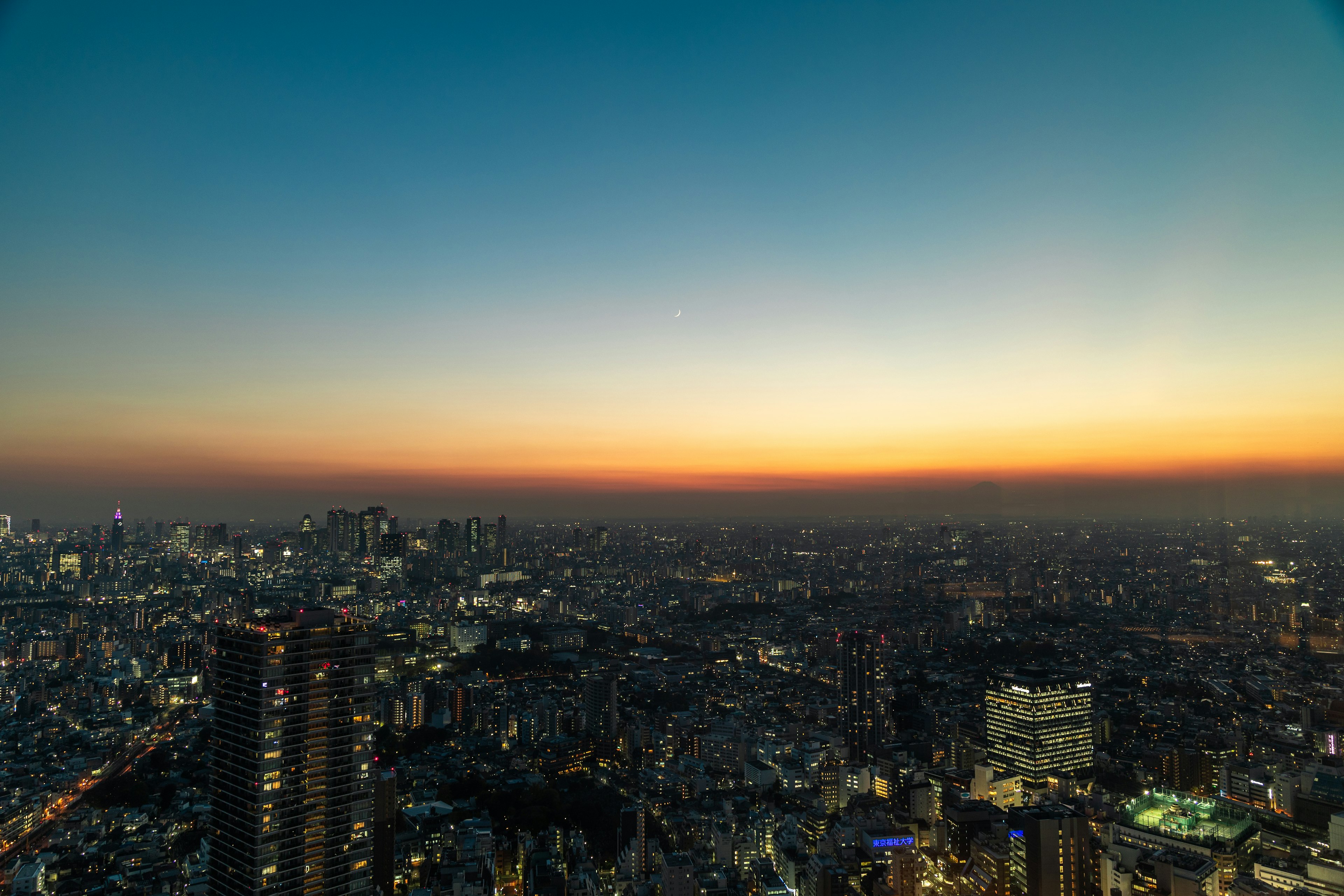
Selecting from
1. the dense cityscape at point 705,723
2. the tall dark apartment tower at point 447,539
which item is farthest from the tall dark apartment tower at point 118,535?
the tall dark apartment tower at point 447,539

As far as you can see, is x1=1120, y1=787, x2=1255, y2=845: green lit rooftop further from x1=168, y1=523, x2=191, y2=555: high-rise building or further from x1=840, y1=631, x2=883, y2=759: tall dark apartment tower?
x1=168, y1=523, x2=191, y2=555: high-rise building

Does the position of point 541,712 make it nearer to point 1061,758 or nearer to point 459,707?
point 459,707

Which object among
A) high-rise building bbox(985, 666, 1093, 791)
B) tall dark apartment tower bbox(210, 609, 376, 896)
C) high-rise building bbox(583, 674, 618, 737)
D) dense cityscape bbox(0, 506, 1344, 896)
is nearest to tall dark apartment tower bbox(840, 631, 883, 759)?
dense cityscape bbox(0, 506, 1344, 896)

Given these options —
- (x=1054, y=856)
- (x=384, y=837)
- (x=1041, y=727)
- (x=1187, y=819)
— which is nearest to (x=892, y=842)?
(x=1054, y=856)

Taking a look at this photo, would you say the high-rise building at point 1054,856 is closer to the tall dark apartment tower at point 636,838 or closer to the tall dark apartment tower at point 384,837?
the tall dark apartment tower at point 636,838

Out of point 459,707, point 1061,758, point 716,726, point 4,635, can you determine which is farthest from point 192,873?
point 1061,758

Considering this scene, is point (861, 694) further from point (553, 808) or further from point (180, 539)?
point (180, 539)

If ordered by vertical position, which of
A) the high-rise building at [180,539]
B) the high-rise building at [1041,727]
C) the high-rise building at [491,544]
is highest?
the high-rise building at [180,539]
